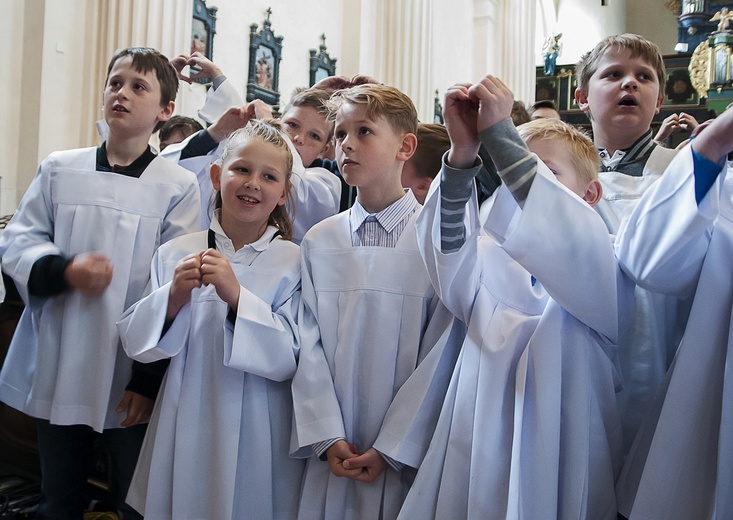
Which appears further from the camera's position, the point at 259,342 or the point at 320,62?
the point at 320,62

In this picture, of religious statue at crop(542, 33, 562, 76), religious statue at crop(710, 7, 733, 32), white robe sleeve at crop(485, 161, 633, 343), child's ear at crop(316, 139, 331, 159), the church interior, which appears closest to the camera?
white robe sleeve at crop(485, 161, 633, 343)

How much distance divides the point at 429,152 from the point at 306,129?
728 millimetres

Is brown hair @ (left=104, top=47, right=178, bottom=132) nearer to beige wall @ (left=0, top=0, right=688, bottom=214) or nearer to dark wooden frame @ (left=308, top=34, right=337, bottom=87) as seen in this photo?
beige wall @ (left=0, top=0, right=688, bottom=214)

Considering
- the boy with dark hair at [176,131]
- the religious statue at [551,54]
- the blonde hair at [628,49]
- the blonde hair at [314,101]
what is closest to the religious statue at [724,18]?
the religious statue at [551,54]

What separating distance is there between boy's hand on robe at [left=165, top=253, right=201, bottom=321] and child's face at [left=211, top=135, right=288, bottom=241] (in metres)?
0.27

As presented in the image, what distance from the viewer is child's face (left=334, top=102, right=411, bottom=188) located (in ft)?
7.13

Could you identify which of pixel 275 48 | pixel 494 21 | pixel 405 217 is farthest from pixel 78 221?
pixel 494 21

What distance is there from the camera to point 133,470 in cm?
237

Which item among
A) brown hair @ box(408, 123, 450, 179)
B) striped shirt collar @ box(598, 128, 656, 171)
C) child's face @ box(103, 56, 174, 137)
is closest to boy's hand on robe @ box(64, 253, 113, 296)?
child's face @ box(103, 56, 174, 137)

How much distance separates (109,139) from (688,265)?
1.91 m

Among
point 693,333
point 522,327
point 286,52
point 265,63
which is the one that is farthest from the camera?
point 286,52

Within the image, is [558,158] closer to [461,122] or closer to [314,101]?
[461,122]

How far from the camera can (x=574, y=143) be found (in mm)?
1882

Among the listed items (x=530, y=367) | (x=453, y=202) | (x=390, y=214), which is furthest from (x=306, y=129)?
(x=530, y=367)
